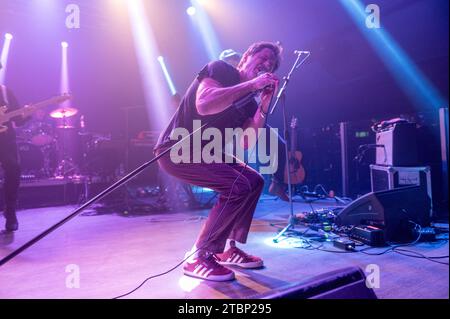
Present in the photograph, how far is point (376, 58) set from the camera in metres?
6.81

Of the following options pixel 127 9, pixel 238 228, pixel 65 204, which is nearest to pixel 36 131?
pixel 65 204

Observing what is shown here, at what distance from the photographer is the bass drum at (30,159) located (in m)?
6.70

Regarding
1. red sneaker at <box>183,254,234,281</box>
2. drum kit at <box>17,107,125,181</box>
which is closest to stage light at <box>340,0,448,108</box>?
drum kit at <box>17,107,125,181</box>

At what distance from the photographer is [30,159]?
6820 millimetres

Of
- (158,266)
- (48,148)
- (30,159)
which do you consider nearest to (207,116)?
(158,266)

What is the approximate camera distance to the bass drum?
6703 millimetres

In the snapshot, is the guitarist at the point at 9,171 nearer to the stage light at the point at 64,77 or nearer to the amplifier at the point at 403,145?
the amplifier at the point at 403,145

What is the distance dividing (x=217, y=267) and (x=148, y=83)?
8356 millimetres

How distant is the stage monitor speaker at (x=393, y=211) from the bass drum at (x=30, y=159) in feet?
20.8

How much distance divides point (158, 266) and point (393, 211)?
219 centimetres

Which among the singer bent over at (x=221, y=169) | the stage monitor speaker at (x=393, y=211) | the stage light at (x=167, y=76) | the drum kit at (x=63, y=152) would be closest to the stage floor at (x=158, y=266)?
the singer bent over at (x=221, y=169)

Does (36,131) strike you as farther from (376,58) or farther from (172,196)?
(376,58)

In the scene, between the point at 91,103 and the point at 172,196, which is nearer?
the point at 172,196

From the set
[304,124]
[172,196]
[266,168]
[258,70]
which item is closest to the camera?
[258,70]
